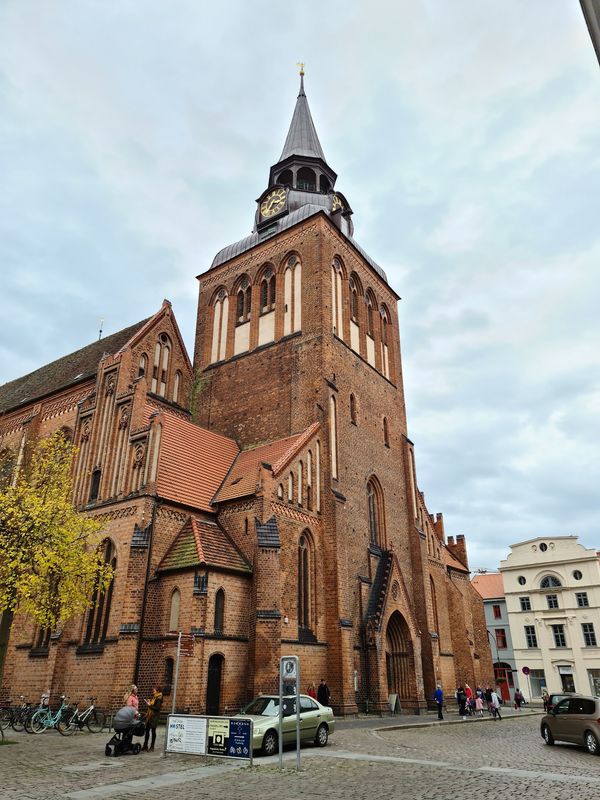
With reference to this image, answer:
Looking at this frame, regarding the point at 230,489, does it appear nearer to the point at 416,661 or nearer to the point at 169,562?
the point at 169,562

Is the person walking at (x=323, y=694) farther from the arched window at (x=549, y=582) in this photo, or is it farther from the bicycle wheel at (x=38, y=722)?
the arched window at (x=549, y=582)

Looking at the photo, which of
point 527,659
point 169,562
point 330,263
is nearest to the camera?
point 169,562

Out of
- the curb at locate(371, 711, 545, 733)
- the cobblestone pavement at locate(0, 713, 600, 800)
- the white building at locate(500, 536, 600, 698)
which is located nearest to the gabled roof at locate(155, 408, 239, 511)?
the cobblestone pavement at locate(0, 713, 600, 800)

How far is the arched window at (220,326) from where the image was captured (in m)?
33.4

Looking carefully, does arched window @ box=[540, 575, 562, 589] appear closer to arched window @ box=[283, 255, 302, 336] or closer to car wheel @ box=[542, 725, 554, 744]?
arched window @ box=[283, 255, 302, 336]

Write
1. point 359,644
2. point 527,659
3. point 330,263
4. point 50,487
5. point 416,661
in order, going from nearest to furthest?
1. point 50,487
2. point 359,644
3. point 416,661
4. point 330,263
5. point 527,659

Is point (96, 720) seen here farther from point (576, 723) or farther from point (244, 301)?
point (244, 301)

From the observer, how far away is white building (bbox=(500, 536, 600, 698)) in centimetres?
4856

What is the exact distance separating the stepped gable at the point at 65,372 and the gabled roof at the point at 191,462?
5553mm

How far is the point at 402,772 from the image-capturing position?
36.7ft

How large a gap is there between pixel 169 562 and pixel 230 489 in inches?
173

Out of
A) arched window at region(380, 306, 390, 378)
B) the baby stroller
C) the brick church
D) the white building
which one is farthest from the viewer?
the white building

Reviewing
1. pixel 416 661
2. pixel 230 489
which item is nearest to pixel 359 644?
pixel 416 661

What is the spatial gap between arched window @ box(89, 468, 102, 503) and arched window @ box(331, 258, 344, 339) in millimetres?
12892
